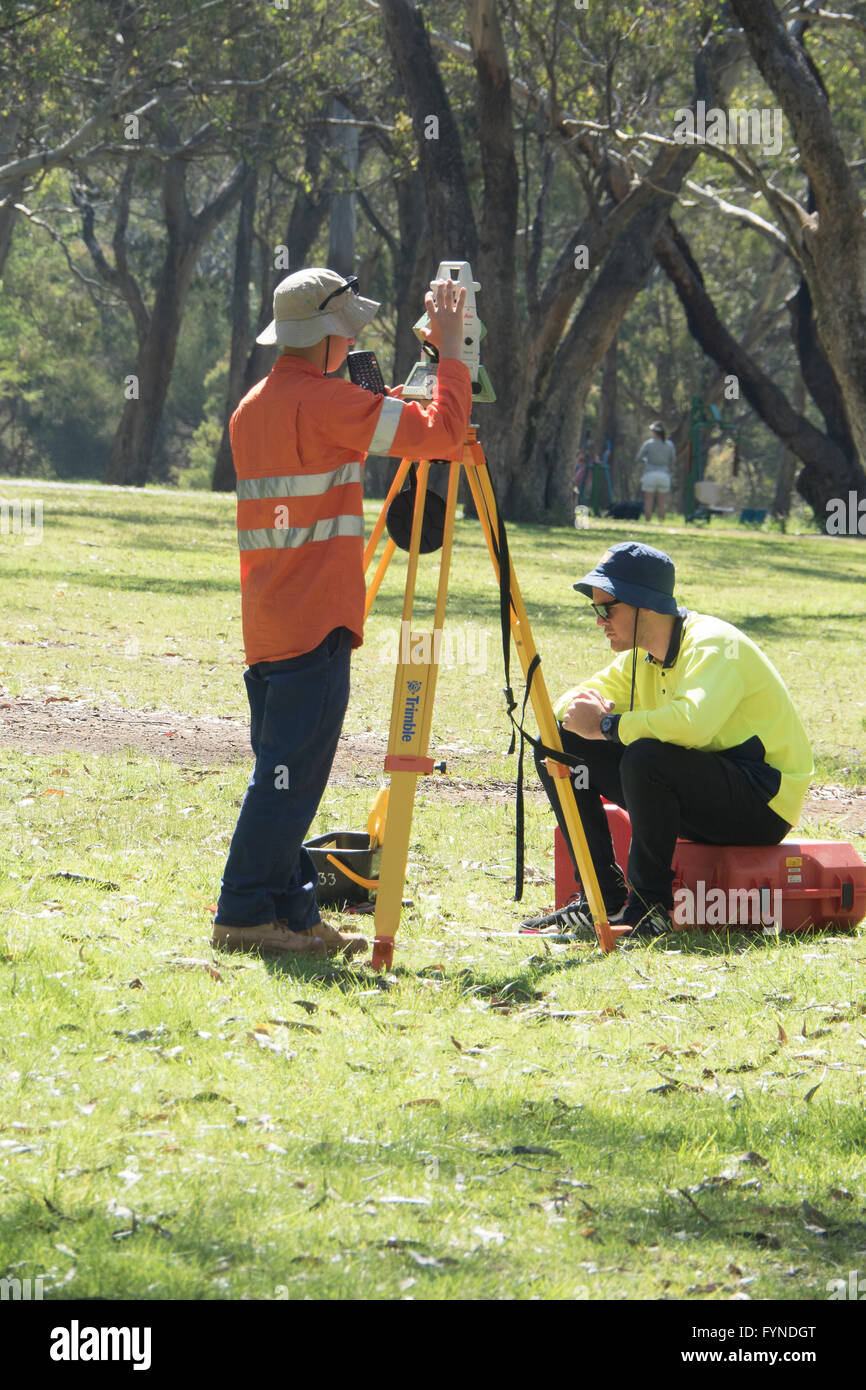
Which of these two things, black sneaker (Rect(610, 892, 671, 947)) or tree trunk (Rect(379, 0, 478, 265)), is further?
tree trunk (Rect(379, 0, 478, 265))

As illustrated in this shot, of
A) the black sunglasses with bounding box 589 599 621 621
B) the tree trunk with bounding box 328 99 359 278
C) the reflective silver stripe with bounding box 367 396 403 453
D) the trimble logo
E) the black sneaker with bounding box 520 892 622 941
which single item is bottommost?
the black sneaker with bounding box 520 892 622 941

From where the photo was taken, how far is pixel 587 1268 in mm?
3367

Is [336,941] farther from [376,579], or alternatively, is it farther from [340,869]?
[376,579]

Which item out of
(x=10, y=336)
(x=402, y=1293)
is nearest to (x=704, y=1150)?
(x=402, y=1293)

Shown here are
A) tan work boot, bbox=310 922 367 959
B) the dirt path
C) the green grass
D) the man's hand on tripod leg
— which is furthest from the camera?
the dirt path

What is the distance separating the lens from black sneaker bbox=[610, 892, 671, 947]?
5.93m

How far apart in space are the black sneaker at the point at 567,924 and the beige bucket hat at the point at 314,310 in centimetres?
229

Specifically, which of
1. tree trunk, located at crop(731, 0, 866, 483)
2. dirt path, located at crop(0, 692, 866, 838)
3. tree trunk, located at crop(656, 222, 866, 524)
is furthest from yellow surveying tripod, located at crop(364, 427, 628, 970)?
tree trunk, located at crop(656, 222, 866, 524)

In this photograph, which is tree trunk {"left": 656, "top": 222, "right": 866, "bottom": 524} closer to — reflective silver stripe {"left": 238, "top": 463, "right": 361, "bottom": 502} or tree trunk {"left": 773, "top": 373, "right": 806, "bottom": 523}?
tree trunk {"left": 773, "top": 373, "right": 806, "bottom": 523}

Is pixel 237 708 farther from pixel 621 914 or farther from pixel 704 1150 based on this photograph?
pixel 704 1150

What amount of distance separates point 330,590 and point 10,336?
54.7 m

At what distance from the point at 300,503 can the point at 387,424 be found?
16.2 inches

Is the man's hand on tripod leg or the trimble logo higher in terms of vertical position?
the man's hand on tripod leg

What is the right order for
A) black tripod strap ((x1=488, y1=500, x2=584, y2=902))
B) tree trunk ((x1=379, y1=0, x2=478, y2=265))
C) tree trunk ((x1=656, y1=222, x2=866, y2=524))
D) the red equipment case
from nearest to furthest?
1. black tripod strap ((x1=488, y1=500, x2=584, y2=902))
2. the red equipment case
3. tree trunk ((x1=379, y1=0, x2=478, y2=265))
4. tree trunk ((x1=656, y1=222, x2=866, y2=524))
